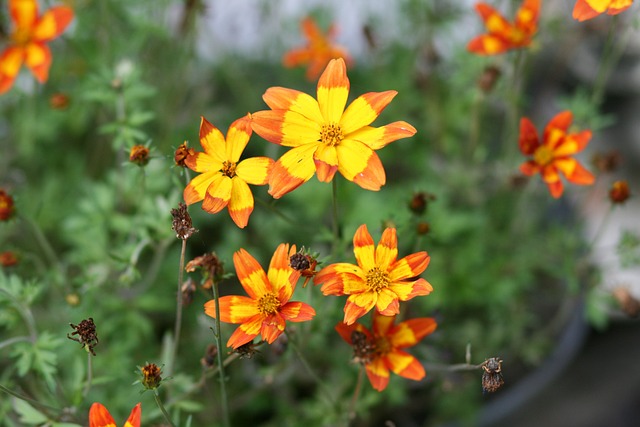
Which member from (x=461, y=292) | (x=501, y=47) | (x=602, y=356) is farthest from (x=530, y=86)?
(x=501, y=47)

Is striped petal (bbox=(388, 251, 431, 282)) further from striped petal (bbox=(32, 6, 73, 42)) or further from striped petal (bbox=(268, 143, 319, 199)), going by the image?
striped petal (bbox=(32, 6, 73, 42))

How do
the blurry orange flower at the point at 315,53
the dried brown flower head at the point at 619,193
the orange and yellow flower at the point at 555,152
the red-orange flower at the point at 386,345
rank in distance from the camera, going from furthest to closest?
→ the blurry orange flower at the point at 315,53 → the dried brown flower head at the point at 619,193 → the orange and yellow flower at the point at 555,152 → the red-orange flower at the point at 386,345

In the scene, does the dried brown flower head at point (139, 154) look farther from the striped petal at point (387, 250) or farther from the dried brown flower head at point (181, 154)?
the striped petal at point (387, 250)

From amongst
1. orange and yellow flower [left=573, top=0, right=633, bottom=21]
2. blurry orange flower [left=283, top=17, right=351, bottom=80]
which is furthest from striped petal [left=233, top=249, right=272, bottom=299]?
blurry orange flower [left=283, top=17, right=351, bottom=80]

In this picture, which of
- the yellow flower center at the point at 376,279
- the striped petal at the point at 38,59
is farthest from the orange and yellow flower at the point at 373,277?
the striped petal at the point at 38,59

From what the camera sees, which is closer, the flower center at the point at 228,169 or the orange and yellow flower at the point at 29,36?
the flower center at the point at 228,169

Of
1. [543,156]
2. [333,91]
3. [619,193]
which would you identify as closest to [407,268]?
[333,91]

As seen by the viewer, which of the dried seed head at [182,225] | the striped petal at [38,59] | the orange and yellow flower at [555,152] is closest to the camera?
the dried seed head at [182,225]

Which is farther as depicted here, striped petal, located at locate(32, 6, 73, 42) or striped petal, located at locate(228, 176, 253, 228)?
striped petal, located at locate(32, 6, 73, 42)
